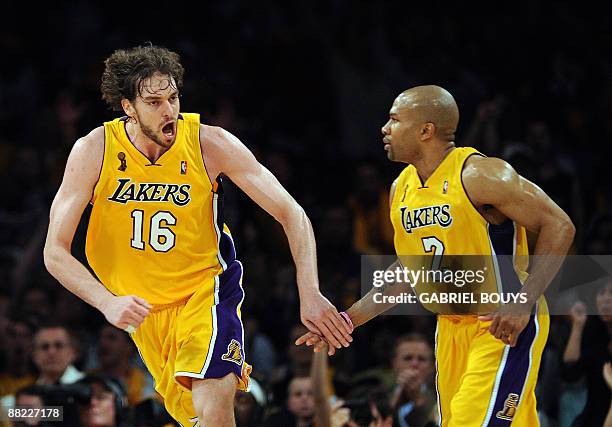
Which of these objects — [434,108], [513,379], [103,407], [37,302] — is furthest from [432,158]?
[37,302]

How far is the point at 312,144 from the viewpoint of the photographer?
1126 cm

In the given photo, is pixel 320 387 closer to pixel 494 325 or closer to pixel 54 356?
pixel 494 325

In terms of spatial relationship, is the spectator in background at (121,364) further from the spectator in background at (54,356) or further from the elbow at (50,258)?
the elbow at (50,258)

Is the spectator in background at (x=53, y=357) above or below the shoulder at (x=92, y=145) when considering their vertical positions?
below

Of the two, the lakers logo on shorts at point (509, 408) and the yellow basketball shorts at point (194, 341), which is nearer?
the yellow basketball shorts at point (194, 341)

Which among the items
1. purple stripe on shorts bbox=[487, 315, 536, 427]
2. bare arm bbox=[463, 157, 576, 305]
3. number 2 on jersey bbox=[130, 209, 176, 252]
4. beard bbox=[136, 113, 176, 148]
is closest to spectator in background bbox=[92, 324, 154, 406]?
number 2 on jersey bbox=[130, 209, 176, 252]

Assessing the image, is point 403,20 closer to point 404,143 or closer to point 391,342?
point 391,342

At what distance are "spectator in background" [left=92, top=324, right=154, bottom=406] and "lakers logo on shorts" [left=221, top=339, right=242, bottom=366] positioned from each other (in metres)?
3.01

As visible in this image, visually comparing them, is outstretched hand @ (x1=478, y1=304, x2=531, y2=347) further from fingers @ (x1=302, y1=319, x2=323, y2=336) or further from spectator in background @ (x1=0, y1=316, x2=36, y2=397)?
spectator in background @ (x1=0, y1=316, x2=36, y2=397)

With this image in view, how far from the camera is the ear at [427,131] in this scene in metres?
6.27

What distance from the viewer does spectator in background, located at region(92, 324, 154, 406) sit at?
8.59m

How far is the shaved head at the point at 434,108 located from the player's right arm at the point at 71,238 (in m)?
1.72

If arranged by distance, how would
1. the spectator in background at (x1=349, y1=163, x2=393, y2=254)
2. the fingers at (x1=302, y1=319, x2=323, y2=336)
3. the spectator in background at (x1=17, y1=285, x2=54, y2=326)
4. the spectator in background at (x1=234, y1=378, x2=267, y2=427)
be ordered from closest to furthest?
the fingers at (x1=302, y1=319, x2=323, y2=336) → the spectator in background at (x1=234, y1=378, x2=267, y2=427) → the spectator in background at (x1=17, y1=285, x2=54, y2=326) → the spectator in background at (x1=349, y1=163, x2=393, y2=254)

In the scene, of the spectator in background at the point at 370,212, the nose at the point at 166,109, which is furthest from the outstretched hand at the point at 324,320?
the spectator in background at the point at 370,212
